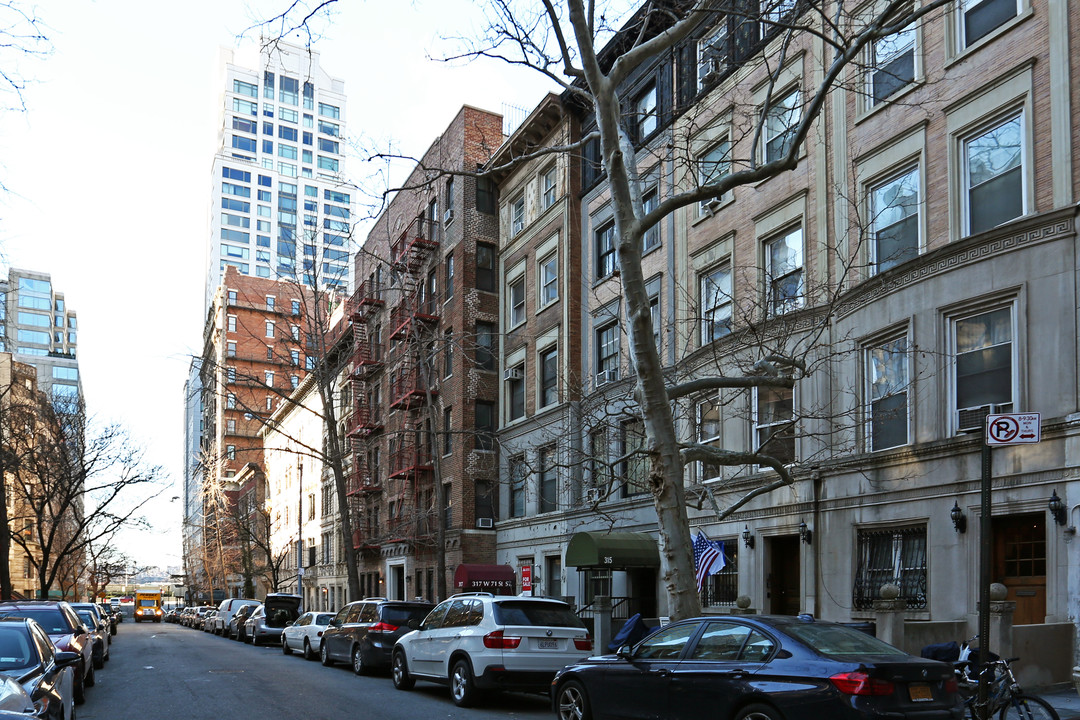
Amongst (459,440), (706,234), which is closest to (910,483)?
(706,234)

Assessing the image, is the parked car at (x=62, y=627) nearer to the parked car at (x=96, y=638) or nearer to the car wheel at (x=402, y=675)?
the parked car at (x=96, y=638)

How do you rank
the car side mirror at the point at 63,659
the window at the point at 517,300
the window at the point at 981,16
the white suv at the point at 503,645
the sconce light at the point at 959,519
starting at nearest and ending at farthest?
1. the car side mirror at the point at 63,659
2. the white suv at the point at 503,645
3. the sconce light at the point at 959,519
4. the window at the point at 981,16
5. the window at the point at 517,300

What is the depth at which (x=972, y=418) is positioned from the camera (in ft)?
53.9

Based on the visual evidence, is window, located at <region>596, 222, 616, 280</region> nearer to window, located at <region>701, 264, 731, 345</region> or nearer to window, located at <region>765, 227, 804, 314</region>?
window, located at <region>701, 264, 731, 345</region>

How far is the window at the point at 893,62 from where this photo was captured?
61.5 feet

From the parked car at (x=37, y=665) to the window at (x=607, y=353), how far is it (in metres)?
18.7

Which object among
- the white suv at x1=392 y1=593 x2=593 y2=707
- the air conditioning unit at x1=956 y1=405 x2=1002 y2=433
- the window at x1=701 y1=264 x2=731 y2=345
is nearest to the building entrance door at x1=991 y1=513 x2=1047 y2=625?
the air conditioning unit at x1=956 y1=405 x2=1002 y2=433

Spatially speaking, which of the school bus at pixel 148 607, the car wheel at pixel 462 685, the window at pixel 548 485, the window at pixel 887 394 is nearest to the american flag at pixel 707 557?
the window at pixel 887 394

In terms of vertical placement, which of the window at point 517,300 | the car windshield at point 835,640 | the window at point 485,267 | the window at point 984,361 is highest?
the window at point 485,267

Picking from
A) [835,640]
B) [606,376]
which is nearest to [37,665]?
[835,640]

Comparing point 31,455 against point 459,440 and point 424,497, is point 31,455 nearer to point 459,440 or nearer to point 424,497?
point 424,497

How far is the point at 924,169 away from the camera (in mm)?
17906

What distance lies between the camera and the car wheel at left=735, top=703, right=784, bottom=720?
8.77 m

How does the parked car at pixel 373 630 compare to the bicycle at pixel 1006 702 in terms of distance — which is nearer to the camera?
the bicycle at pixel 1006 702
